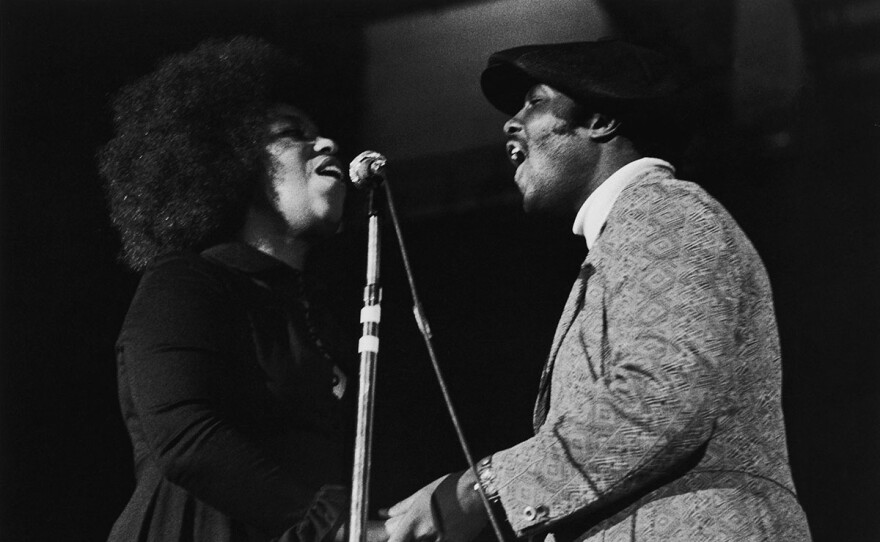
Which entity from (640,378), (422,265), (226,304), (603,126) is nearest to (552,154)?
(603,126)

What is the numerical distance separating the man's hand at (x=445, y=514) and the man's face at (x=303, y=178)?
1.01 m

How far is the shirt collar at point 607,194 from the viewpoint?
8.31 ft

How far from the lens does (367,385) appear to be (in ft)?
7.28

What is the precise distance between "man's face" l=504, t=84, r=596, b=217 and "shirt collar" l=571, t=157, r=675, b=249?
0.33ft

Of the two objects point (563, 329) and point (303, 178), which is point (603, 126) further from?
point (303, 178)

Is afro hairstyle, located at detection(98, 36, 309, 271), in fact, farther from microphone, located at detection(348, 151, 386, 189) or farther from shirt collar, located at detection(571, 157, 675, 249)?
shirt collar, located at detection(571, 157, 675, 249)

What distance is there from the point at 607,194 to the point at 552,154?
214mm

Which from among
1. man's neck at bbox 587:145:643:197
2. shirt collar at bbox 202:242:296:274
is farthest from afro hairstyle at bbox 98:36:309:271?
man's neck at bbox 587:145:643:197

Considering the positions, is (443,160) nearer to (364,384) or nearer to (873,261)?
(873,261)

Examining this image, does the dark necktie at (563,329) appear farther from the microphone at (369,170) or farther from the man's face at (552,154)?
the microphone at (369,170)

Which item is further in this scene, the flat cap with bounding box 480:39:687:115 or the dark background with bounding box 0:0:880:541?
the dark background with bounding box 0:0:880:541

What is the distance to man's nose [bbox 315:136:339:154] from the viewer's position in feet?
10.6

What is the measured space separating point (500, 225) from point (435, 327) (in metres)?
0.37

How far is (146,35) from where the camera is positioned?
3488 millimetres
